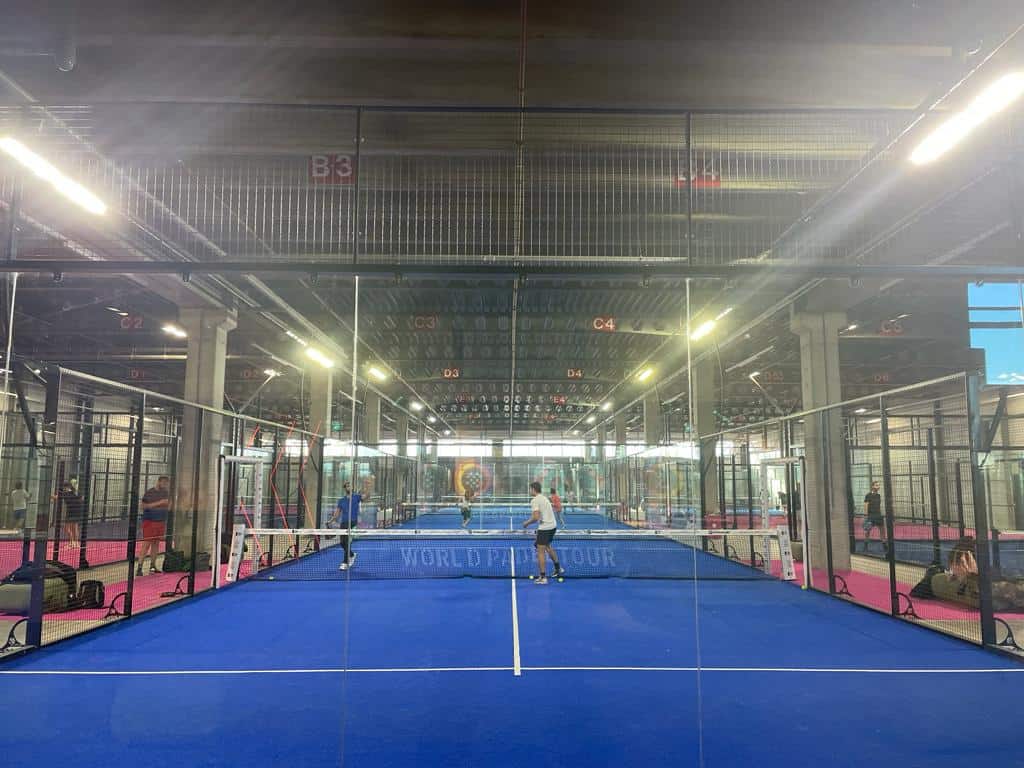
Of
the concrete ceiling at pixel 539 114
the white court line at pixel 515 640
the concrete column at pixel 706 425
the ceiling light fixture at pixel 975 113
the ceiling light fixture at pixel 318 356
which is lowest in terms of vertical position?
the white court line at pixel 515 640

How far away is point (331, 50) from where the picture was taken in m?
5.59

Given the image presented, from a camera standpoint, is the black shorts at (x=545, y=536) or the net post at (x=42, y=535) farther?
the black shorts at (x=545, y=536)

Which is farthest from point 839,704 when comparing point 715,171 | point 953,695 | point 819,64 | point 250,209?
point 250,209

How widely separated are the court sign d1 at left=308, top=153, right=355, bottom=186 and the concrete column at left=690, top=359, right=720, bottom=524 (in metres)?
10.6

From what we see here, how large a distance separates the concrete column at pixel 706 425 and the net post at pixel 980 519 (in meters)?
7.43

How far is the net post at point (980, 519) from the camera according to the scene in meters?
6.79

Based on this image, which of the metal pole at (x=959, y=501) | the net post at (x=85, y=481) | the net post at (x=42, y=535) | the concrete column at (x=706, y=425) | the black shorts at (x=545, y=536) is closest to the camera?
the net post at (x=42, y=535)

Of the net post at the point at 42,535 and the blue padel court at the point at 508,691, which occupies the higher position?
the net post at the point at 42,535

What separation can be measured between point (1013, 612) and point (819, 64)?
25.6 feet

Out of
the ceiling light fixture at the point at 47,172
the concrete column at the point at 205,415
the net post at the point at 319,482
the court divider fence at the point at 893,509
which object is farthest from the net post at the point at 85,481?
the court divider fence at the point at 893,509

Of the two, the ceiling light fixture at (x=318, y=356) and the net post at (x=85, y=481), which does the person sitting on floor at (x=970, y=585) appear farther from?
the ceiling light fixture at (x=318, y=356)

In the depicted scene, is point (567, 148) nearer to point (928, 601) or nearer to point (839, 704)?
point (839, 704)

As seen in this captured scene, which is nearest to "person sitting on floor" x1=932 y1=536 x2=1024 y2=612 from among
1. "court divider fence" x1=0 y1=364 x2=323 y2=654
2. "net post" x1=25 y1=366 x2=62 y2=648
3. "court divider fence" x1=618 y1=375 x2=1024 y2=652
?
"court divider fence" x1=618 y1=375 x2=1024 y2=652

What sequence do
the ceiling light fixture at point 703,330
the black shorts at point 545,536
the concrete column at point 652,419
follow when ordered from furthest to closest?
1. the concrete column at point 652,419
2. the ceiling light fixture at point 703,330
3. the black shorts at point 545,536
